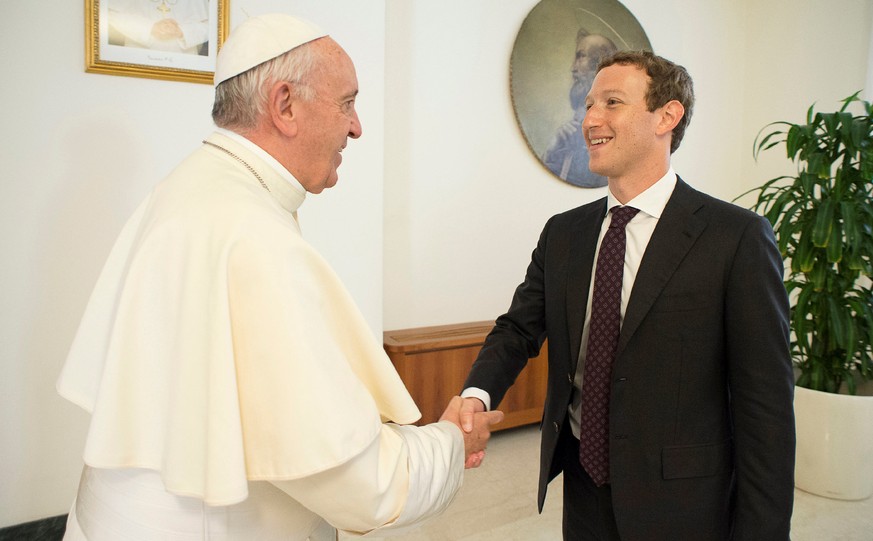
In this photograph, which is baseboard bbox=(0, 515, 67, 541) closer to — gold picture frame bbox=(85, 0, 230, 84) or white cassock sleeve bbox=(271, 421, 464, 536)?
gold picture frame bbox=(85, 0, 230, 84)

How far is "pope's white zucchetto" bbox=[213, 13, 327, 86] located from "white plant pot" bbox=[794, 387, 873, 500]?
3.28 m

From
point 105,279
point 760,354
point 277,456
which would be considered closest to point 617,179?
point 760,354

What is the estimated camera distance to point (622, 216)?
158 centimetres

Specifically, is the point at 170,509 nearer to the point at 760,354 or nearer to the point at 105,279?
the point at 105,279

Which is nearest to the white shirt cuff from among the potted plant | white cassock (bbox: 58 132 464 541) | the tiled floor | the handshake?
the handshake

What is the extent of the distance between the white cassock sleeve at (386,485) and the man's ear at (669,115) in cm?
109

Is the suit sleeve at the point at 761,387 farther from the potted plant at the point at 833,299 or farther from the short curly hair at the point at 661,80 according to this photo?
the potted plant at the point at 833,299

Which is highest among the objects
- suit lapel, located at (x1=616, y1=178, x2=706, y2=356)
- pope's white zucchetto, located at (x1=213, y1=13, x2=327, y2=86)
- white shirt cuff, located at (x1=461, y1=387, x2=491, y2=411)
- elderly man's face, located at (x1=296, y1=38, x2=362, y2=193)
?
pope's white zucchetto, located at (x1=213, y1=13, x2=327, y2=86)

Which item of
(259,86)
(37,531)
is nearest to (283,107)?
(259,86)

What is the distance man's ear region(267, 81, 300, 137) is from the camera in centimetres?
119

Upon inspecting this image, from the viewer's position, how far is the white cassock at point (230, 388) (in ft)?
3.10

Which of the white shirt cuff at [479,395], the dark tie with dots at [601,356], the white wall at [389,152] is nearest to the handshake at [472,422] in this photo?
the white shirt cuff at [479,395]

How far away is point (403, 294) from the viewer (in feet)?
12.7

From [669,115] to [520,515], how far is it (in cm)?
215
